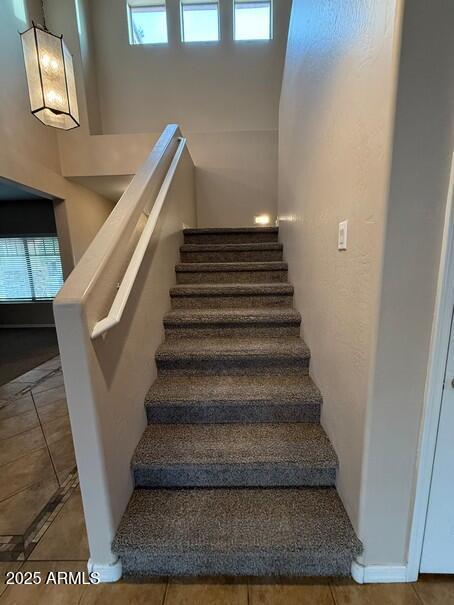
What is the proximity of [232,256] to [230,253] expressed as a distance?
0.03 meters

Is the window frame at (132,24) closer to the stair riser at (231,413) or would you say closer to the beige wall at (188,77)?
the beige wall at (188,77)

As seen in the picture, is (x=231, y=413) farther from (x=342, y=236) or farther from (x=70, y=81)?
(x=70, y=81)

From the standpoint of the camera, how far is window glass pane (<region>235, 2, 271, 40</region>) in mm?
4246

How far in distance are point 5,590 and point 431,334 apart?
1.85 meters

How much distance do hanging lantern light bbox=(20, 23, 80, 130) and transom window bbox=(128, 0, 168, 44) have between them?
2950 mm

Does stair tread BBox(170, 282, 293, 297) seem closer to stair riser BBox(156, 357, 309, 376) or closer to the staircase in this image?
the staircase

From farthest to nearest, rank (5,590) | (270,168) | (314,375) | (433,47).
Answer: (270,168) < (314,375) < (5,590) < (433,47)

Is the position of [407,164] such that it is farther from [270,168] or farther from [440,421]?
[270,168]

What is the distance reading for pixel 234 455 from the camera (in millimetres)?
1267

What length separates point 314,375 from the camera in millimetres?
1565

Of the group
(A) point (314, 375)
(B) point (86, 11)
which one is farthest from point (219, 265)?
(B) point (86, 11)

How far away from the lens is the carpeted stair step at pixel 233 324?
6.21 feet

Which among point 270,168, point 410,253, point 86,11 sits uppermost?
point 86,11

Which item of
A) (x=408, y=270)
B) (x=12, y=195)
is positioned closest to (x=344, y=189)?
(x=408, y=270)
